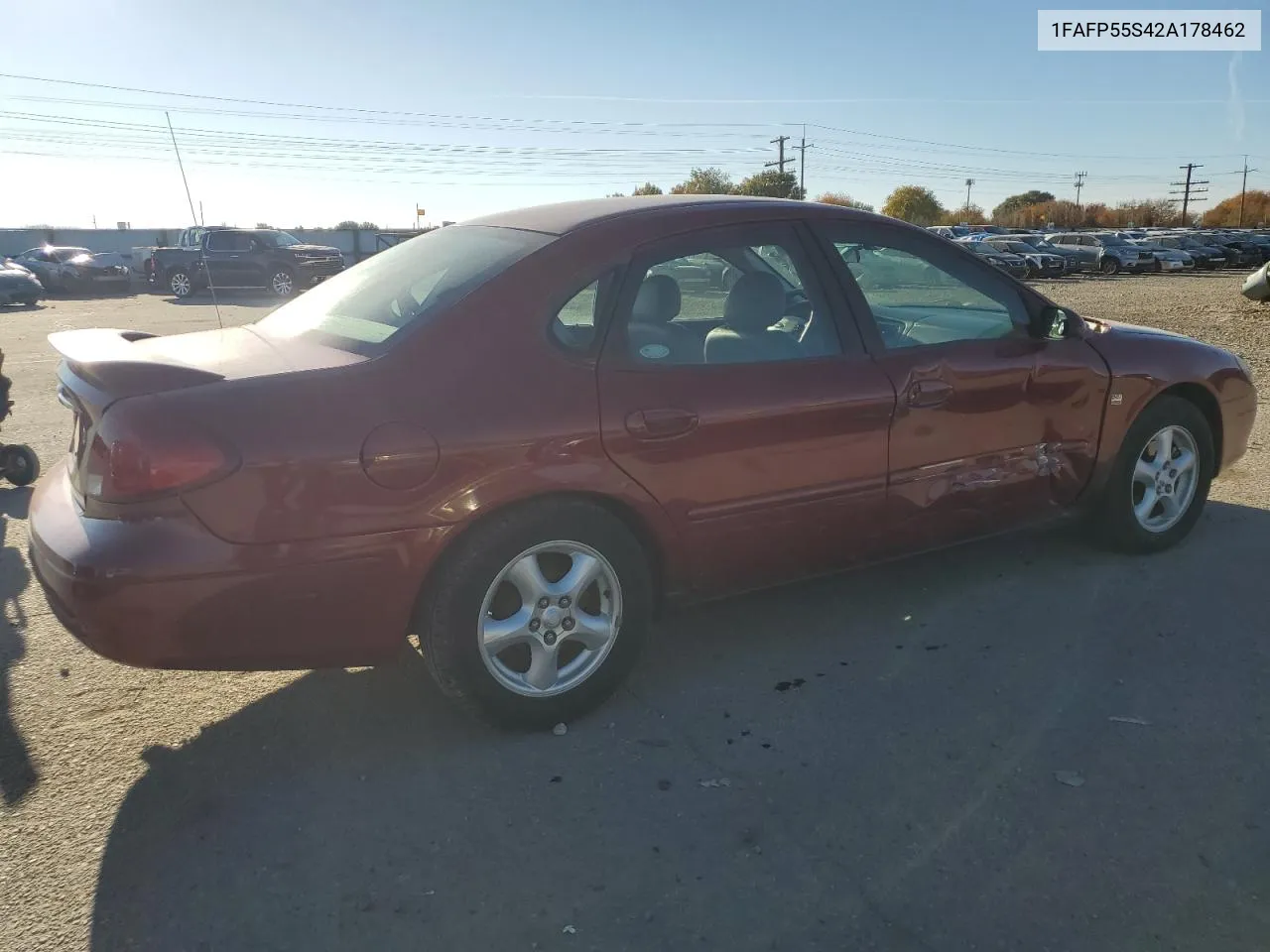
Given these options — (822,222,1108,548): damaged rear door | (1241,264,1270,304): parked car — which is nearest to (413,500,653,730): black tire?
(822,222,1108,548): damaged rear door

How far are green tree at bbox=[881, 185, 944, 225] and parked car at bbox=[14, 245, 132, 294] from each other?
270ft

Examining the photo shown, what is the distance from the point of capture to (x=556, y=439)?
9.27ft

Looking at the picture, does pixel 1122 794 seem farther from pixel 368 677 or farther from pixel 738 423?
pixel 368 677

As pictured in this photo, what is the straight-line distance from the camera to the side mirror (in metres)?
3.94

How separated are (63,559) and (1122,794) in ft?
9.64

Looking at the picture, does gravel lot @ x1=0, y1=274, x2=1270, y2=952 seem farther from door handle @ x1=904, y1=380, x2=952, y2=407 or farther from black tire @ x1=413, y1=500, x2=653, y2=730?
door handle @ x1=904, y1=380, x2=952, y2=407

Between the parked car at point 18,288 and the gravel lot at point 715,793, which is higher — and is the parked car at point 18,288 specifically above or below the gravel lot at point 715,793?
above

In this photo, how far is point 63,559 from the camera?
2531 mm

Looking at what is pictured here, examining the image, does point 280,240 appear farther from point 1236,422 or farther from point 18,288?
point 1236,422

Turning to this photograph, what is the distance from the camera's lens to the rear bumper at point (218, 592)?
8.04 feet

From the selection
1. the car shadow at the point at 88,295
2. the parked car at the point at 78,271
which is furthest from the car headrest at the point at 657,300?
the parked car at the point at 78,271

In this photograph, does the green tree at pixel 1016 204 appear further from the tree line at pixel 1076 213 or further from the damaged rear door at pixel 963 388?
the damaged rear door at pixel 963 388

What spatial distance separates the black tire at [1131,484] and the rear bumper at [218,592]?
3.14 meters

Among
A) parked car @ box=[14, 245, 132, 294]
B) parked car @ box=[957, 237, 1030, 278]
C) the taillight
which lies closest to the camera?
the taillight
